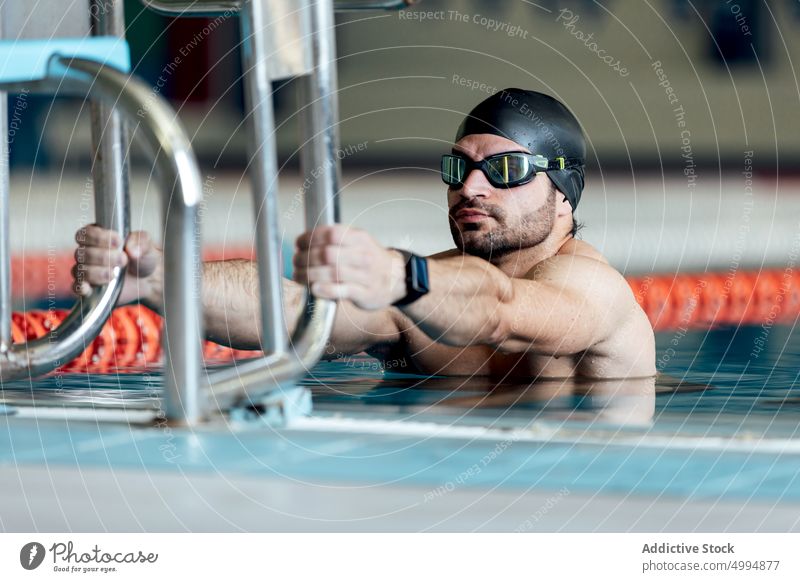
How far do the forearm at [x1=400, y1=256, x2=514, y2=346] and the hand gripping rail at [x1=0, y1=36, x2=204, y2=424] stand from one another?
373mm

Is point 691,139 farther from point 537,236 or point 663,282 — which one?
point 537,236

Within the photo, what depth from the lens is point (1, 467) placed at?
4.74ft

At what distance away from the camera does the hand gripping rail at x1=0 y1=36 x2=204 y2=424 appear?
1216 millimetres

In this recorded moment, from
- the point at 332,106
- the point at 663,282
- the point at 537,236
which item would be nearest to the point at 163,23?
the point at 663,282

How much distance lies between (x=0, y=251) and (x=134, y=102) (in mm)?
619

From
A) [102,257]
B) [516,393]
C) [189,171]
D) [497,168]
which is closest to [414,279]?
[189,171]

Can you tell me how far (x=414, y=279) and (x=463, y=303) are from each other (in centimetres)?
16

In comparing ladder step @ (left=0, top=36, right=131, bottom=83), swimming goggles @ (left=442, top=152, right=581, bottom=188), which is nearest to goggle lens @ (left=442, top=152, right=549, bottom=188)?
swimming goggles @ (left=442, top=152, right=581, bottom=188)

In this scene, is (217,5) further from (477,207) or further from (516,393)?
(516,393)

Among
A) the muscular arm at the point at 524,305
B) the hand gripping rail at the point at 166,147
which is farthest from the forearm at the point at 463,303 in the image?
the hand gripping rail at the point at 166,147

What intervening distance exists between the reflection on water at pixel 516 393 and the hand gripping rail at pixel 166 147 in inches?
25.4

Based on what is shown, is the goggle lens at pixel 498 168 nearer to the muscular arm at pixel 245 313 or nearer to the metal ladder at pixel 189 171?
the muscular arm at pixel 245 313

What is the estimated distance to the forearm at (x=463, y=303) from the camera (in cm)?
157

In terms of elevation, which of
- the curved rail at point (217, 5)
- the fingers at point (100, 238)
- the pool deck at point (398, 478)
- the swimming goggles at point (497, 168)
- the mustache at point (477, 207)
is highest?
the curved rail at point (217, 5)
